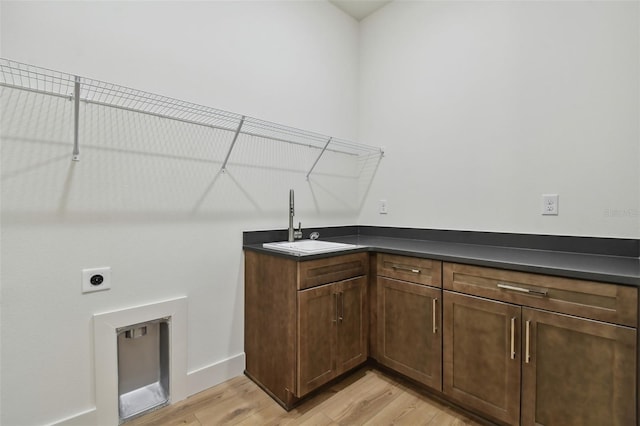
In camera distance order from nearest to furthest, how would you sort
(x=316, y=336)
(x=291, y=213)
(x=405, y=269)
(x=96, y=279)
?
(x=96, y=279) < (x=316, y=336) < (x=405, y=269) < (x=291, y=213)

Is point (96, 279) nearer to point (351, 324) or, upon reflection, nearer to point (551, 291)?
point (351, 324)

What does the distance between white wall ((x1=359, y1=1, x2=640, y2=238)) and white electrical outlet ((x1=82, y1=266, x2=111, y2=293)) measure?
1.89 m

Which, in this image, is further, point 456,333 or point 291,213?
point 291,213

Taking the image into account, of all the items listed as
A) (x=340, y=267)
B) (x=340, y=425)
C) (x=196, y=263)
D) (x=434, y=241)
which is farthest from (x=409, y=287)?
(x=196, y=263)

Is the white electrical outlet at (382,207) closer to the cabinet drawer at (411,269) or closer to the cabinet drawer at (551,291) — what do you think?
the cabinet drawer at (411,269)

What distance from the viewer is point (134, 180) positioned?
1.54 metres

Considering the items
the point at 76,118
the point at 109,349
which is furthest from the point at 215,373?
the point at 76,118

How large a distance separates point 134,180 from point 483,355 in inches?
75.7

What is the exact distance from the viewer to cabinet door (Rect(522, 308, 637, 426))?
3.70 ft

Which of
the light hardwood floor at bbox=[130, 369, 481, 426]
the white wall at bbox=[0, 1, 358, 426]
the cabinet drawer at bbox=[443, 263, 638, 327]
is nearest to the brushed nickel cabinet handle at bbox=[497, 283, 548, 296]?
the cabinet drawer at bbox=[443, 263, 638, 327]

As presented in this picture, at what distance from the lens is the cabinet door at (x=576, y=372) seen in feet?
3.70

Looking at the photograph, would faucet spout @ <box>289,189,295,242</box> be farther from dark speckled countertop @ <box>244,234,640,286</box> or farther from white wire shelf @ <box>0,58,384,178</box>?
white wire shelf @ <box>0,58,384,178</box>

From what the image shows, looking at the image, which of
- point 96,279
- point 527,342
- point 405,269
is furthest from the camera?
point 405,269

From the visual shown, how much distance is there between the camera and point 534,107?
69.0 inches
